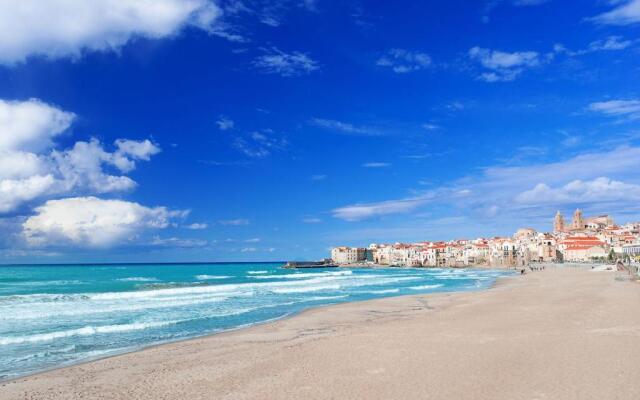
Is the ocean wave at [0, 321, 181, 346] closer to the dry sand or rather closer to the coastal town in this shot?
the dry sand

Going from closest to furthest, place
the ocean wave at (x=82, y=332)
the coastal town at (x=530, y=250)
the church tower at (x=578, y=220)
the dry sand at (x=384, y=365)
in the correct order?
the dry sand at (x=384, y=365), the ocean wave at (x=82, y=332), the coastal town at (x=530, y=250), the church tower at (x=578, y=220)

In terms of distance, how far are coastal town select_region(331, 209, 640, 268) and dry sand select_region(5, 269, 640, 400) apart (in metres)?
85.3

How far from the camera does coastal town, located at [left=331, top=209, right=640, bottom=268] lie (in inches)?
4156

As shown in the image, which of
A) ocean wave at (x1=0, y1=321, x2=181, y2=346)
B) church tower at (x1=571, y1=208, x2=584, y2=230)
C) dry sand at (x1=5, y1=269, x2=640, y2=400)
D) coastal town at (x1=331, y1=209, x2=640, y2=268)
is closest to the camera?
dry sand at (x1=5, y1=269, x2=640, y2=400)

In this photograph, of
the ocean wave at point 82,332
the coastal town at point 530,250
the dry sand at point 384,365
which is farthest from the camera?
A: the coastal town at point 530,250

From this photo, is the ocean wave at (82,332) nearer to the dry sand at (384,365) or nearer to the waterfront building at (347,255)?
the dry sand at (384,365)

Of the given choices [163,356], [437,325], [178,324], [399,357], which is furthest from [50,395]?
[437,325]

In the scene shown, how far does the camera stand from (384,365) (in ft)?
33.4

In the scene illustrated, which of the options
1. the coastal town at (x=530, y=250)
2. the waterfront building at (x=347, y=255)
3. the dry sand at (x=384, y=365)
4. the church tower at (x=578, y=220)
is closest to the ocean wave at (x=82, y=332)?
the dry sand at (x=384, y=365)

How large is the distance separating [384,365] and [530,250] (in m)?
123

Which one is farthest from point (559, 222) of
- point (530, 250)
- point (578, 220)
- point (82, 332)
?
point (82, 332)

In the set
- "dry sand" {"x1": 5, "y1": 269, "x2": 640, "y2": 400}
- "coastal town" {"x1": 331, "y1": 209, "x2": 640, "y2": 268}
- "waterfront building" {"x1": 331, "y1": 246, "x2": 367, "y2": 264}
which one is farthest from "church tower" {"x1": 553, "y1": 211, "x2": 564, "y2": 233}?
"dry sand" {"x1": 5, "y1": 269, "x2": 640, "y2": 400}

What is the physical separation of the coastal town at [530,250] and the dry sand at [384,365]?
85.3 meters

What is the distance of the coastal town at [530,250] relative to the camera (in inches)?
4156
